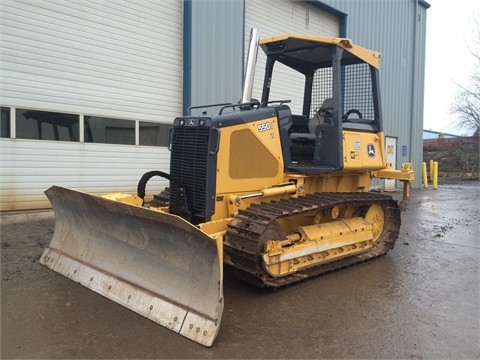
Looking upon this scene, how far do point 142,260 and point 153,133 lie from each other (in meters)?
6.51

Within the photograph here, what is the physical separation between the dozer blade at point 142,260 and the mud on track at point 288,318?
0.14m

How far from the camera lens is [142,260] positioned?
4.42 metres

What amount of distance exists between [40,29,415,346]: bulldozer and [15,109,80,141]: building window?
3.59 metres

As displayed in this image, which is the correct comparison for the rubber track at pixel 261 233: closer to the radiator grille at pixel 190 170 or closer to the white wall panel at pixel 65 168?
the radiator grille at pixel 190 170

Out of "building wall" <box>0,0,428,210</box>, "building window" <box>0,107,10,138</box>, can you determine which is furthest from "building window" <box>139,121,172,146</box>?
"building window" <box>0,107,10,138</box>

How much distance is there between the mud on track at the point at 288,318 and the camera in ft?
11.2

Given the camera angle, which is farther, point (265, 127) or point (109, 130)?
point (109, 130)

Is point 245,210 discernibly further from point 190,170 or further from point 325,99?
point 325,99

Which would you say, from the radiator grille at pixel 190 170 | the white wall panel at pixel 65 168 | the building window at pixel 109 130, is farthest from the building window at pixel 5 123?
the radiator grille at pixel 190 170

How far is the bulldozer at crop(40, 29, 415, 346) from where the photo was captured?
→ 401cm

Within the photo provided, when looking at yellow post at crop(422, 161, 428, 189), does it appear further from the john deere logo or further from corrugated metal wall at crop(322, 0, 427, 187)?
the john deere logo

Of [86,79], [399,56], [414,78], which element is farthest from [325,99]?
[414,78]

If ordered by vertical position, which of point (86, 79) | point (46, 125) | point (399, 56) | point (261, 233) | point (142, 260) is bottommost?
point (142, 260)

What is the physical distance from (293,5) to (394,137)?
7821 millimetres
